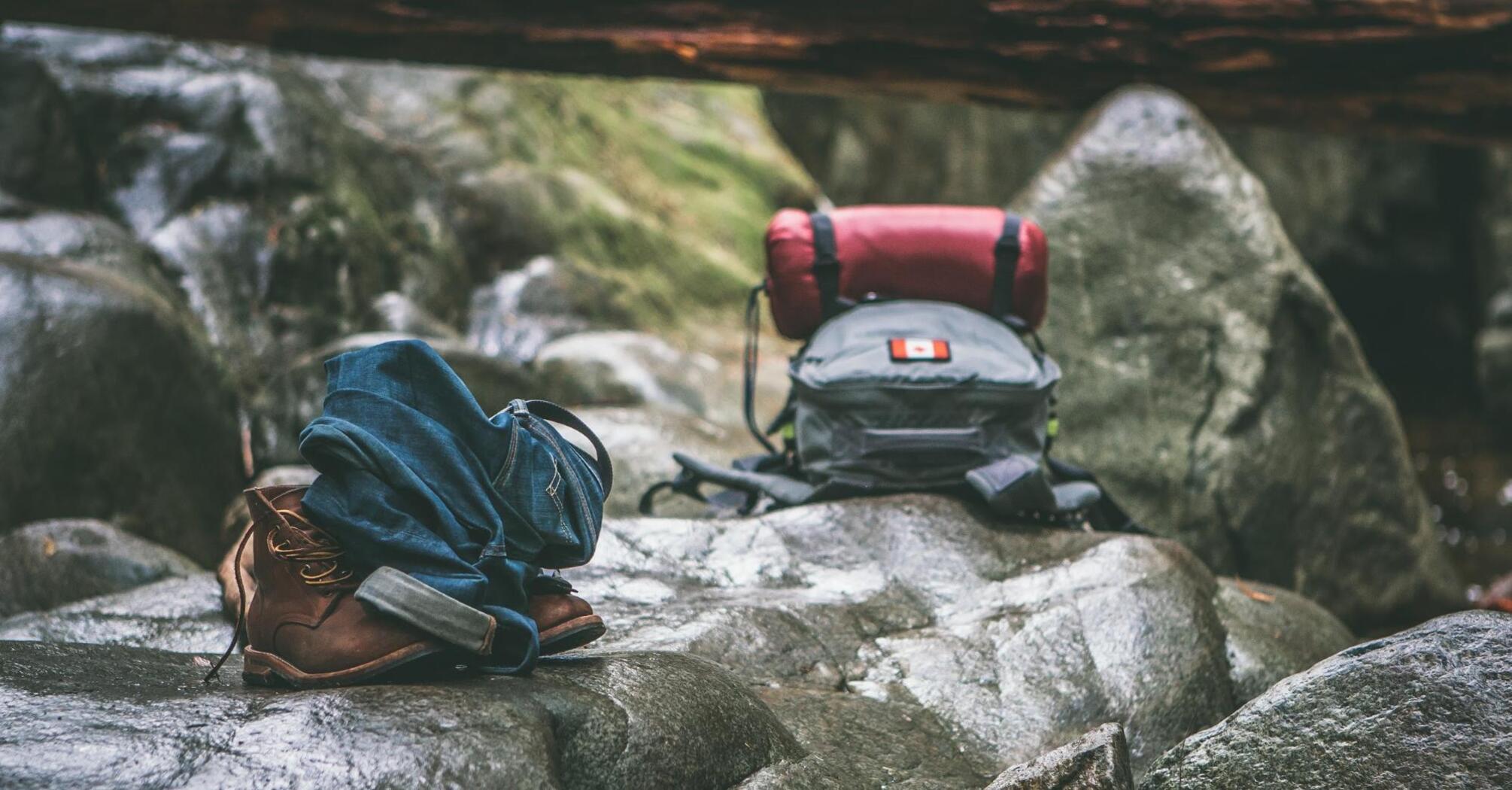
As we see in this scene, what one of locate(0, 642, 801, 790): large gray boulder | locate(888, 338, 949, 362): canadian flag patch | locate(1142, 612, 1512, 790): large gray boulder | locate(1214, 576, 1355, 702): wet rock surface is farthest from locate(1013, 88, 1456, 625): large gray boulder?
locate(0, 642, 801, 790): large gray boulder

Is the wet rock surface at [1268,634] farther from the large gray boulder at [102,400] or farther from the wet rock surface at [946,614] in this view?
the large gray boulder at [102,400]

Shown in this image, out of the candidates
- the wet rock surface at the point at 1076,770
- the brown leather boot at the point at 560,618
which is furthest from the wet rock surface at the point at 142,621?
the wet rock surface at the point at 1076,770

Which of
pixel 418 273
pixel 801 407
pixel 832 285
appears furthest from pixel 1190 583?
pixel 418 273

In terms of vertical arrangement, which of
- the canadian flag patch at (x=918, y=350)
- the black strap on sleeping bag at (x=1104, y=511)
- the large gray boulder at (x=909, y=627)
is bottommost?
the black strap on sleeping bag at (x=1104, y=511)

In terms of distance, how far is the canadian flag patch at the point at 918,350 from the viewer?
157 inches

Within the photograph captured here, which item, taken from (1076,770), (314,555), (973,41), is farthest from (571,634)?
(973,41)

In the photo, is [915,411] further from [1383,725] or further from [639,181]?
[639,181]

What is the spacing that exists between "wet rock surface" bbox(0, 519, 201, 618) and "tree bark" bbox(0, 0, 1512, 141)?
8.56 feet

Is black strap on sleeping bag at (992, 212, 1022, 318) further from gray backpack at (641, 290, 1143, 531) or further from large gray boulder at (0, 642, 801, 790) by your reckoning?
large gray boulder at (0, 642, 801, 790)

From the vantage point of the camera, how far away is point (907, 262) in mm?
4453

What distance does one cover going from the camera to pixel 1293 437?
5203 mm

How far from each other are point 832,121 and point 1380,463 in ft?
42.5

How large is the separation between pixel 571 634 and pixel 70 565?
2349mm

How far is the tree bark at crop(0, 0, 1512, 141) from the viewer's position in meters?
5.61
